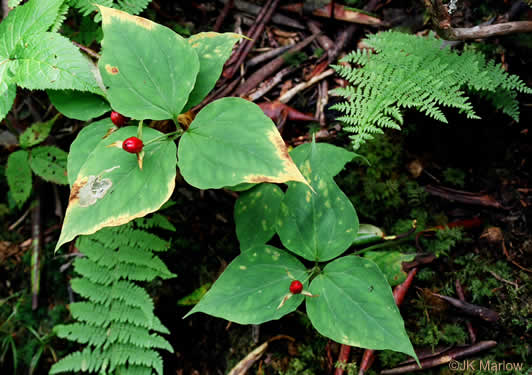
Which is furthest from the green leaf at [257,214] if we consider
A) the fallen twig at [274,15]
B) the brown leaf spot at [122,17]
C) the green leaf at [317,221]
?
the fallen twig at [274,15]

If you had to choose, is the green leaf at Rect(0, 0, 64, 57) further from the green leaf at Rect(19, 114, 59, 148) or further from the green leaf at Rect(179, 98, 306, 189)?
the green leaf at Rect(179, 98, 306, 189)

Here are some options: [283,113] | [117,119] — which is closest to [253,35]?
[283,113]

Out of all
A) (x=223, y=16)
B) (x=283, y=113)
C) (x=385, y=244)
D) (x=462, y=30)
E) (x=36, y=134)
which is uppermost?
(x=462, y=30)

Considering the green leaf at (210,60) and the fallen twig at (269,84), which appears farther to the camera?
the fallen twig at (269,84)

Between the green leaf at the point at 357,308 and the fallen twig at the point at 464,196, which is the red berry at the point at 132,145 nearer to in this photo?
the green leaf at the point at 357,308

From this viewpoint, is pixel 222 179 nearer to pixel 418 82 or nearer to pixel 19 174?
pixel 418 82

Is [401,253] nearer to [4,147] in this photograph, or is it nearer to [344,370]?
[344,370]

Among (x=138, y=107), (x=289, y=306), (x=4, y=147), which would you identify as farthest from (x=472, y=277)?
(x=4, y=147)
